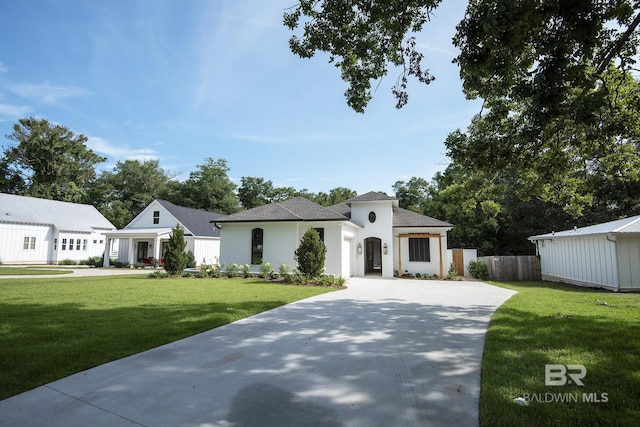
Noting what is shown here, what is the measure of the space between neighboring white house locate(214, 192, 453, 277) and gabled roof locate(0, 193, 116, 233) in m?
21.4

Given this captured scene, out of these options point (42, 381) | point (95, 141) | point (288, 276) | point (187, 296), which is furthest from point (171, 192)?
point (42, 381)

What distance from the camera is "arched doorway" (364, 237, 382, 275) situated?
2230 centimetres

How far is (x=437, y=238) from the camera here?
20.0 meters

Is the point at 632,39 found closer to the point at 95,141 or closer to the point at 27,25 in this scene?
the point at 27,25

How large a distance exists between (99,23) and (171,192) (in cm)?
3813

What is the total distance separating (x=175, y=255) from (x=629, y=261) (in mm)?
20918

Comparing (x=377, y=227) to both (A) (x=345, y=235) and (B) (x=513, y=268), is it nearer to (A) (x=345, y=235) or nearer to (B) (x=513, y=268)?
(A) (x=345, y=235)

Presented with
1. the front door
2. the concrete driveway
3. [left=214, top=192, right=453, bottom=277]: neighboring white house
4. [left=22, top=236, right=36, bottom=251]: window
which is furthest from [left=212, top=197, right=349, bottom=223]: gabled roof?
[left=22, top=236, right=36, bottom=251]: window

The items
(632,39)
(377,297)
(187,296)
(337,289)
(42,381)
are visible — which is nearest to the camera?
(42,381)

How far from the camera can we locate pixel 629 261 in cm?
1285

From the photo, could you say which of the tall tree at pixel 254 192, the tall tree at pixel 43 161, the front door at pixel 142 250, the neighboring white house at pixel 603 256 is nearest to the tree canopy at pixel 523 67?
the neighboring white house at pixel 603 256

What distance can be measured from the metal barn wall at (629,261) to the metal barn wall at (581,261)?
0.20 meters
